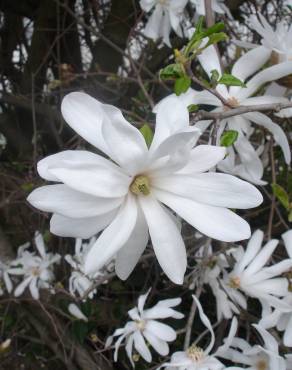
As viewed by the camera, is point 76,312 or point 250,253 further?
point 76,312

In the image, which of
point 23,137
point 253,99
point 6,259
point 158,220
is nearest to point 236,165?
point 253,99

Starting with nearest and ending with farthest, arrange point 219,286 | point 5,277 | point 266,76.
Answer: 1. point 266,76
2. point 219,286
3. point 5,277

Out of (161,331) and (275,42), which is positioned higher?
(275,42)

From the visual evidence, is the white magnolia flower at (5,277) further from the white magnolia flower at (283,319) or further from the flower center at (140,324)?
the white magnolia flower at (283,319)

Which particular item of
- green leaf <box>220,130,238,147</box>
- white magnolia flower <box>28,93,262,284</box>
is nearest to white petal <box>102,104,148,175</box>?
white magnolia flower <box>28,93,262,284</box>

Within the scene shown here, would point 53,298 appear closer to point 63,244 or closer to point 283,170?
point 63,244

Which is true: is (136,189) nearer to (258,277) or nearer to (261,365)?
(258,277)

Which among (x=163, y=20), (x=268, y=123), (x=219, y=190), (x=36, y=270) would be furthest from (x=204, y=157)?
(x=36, y=270)
